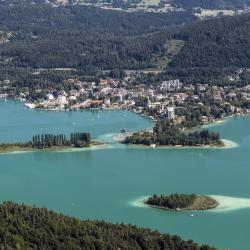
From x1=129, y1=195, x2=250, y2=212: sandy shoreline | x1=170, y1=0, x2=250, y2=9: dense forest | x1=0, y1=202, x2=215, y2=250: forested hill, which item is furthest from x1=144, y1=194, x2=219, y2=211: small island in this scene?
x1=170, y1=0, x2=250, y2=9: dense forest

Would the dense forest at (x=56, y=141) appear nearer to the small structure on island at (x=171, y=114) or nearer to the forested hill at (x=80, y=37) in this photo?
the small structure on island at (x=171, y=114)

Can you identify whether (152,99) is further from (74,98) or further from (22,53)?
(22,53)

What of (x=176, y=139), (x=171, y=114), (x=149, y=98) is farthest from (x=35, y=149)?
(x=149, y=98)

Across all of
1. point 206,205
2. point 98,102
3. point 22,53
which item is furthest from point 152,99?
point 206,205

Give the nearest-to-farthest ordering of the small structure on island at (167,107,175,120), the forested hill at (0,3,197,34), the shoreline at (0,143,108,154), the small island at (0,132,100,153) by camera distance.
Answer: the shoreline at (0,143,108,154), the small island at (0,132,100,153), the small structure on island at (167,107,175,120), the forested hill at (0,3,197,34)

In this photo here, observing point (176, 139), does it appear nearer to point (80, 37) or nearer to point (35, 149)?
point (35, 149)

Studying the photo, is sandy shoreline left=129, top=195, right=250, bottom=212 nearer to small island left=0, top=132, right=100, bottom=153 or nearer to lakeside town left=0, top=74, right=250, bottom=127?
small island left=0, top=132, right=100, bottom=153

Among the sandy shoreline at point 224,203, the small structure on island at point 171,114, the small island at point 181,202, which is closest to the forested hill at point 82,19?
the small structure on island at point 171,114
